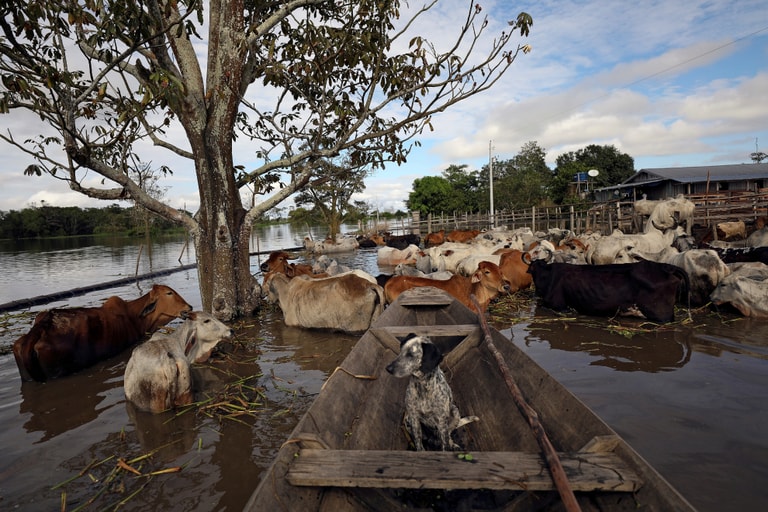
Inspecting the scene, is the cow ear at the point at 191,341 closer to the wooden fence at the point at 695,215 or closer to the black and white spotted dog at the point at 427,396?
the black and white spotted dog at the point at 427,396

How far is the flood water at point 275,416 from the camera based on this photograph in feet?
10.1

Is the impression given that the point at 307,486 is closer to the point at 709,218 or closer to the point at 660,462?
the point at 660,462

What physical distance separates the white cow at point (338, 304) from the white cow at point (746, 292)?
6.21 metres

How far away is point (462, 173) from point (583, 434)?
62722 mm

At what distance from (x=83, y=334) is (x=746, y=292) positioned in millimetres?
10765

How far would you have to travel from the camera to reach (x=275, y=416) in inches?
168

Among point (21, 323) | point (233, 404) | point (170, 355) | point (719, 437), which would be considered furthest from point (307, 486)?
point (21, 323)

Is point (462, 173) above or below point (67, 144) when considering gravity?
above

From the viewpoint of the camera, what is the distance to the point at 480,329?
467 centimetres

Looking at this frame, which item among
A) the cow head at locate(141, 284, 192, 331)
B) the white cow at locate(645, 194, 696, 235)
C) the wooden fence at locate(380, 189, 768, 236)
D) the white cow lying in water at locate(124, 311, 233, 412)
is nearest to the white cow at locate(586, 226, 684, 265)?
the white cow at locate(645, 194, 696, 235)

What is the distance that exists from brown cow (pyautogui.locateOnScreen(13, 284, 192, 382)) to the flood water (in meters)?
0.22

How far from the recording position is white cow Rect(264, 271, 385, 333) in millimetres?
7309

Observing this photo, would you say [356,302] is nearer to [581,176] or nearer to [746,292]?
[746,292]

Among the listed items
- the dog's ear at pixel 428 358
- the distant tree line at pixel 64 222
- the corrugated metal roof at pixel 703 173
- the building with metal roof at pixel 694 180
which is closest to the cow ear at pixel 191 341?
the dog's ear at pixel 428 358
